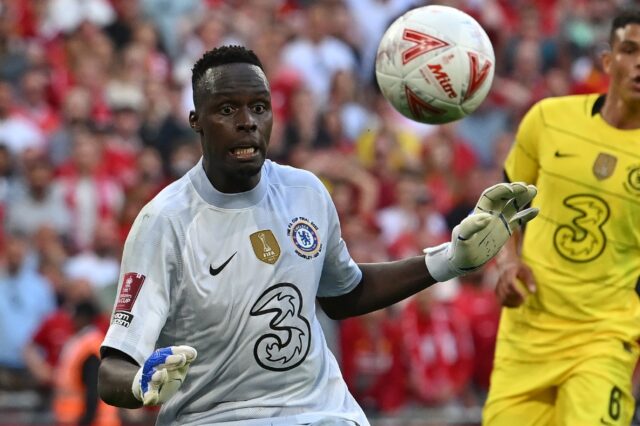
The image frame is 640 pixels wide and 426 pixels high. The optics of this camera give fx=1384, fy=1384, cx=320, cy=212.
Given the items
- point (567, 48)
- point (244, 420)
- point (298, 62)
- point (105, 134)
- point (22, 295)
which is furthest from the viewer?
point (567, 48)

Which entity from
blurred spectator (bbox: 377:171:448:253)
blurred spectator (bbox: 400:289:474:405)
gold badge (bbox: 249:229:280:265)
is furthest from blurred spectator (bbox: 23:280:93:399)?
gold badge (bbox: 249:229:280:265)

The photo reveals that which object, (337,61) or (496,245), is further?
(337,61)

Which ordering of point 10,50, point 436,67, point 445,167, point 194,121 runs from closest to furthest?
point 194,121 < point 436,67 < point 10,50 < point 445,167

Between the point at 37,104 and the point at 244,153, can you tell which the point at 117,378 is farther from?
the point at 37,104

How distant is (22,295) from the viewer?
470 inches

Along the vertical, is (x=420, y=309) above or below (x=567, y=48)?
below

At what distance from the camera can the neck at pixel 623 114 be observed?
7.43m

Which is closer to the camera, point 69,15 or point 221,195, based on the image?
point 221,195

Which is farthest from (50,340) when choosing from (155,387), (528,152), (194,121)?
(155,387)

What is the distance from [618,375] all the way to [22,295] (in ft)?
20.7

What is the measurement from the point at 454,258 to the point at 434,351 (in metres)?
6.18

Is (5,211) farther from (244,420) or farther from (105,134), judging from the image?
(244,420)

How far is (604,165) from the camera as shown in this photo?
7.34 meters

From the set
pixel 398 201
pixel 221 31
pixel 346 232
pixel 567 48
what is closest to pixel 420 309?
pixel 346 232
